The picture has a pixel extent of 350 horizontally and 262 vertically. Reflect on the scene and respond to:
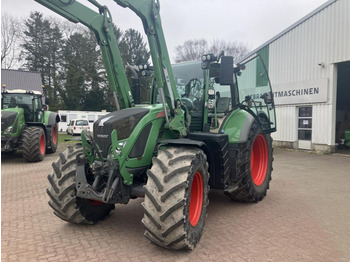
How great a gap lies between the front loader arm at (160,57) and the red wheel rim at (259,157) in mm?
2208

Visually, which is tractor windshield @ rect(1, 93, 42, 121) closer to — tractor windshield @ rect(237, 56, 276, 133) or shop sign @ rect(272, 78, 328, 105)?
tractor windshield @ rect(237, 56, 276, 133)

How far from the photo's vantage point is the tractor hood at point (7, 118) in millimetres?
10663

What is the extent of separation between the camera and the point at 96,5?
3900 millimetres

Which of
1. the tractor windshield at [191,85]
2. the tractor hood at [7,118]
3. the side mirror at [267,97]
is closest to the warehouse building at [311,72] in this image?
the side mirror at [267,97]

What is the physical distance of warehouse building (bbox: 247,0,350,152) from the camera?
12406 mm

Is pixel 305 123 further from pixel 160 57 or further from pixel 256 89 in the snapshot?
pixel 160 57

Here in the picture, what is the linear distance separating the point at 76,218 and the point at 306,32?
13286 mm

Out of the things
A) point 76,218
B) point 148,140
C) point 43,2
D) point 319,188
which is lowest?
point 319,188

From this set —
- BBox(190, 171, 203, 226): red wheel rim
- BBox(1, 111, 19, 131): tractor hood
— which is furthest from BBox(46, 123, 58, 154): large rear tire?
BBox(190, 171, 203, 226): red wheel rim

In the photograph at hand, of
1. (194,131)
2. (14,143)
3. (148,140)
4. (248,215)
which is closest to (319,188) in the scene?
(248,215)

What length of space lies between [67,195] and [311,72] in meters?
12.6

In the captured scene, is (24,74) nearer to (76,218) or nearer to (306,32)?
(306,32)

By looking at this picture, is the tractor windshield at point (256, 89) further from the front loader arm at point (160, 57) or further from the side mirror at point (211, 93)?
the front loader arm at point (160, 57)

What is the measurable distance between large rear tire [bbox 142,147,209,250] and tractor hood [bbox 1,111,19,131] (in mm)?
9258
